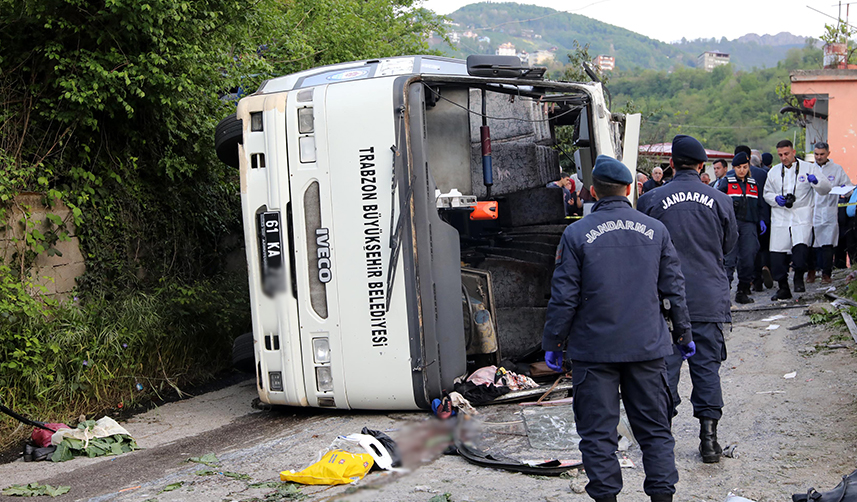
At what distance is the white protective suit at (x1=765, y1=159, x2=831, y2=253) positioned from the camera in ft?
30.3

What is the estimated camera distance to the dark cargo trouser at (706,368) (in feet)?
14.5

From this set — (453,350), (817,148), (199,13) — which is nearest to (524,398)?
(453,350)

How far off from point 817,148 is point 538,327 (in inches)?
197

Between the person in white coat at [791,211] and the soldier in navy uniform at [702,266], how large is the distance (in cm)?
521

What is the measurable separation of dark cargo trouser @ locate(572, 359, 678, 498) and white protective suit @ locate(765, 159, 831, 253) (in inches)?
260

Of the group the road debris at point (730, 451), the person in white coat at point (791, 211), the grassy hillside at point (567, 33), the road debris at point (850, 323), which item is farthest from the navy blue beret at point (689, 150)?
the grassy hillside at point (567, 33)

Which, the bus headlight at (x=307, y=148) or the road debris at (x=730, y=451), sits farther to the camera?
the bus headlight at (x=307, y=148)

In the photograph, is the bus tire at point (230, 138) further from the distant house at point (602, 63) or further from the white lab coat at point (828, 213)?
the distant house at point (602, 63)

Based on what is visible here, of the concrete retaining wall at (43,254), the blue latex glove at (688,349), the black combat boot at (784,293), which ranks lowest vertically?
the black combat boot at (784,293)

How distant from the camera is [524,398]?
575 cm

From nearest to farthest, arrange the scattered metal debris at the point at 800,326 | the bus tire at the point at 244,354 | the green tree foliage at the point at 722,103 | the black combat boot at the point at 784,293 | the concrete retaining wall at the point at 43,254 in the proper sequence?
the bus tire at the point at 244,354
the concrete retaining wall at the point at 43,254
the scattered metal debris at the point at 800,326
the black combat boot at the point at 784,293
the green tree foliage at the point at 722,103

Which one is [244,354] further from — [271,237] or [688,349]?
[688,349]

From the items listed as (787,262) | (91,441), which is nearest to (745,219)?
(787,262)

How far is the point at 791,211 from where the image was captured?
930 cm
